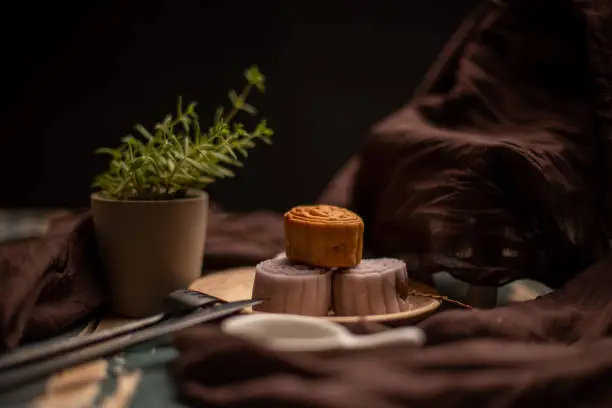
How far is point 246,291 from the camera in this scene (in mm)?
800

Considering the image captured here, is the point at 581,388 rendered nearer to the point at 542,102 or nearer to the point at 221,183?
the point at 542,102

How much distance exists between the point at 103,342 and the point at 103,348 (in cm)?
6

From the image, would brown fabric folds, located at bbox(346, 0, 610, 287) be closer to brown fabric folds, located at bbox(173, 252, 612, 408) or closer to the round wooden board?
the round wooden board

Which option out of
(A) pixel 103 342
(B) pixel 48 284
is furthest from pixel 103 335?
(B) pixel 48 284

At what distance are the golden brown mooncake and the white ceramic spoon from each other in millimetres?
157

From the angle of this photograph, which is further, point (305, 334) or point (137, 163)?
point (137, 163)

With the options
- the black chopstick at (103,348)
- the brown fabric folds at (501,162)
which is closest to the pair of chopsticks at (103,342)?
the black chopstick at (103,348)

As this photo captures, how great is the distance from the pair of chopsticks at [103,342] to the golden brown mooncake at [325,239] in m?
0.08

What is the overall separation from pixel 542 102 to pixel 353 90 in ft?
2.86

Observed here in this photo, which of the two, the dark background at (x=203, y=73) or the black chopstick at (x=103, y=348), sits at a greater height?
the dark background at (x=203, y=73)

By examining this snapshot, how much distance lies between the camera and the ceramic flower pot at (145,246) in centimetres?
76

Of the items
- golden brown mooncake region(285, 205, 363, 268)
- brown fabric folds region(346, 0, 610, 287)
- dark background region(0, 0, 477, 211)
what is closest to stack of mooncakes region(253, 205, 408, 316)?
golden brown mooncake region(285, 205, 363, 268)

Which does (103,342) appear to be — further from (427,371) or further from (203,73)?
(203,73)

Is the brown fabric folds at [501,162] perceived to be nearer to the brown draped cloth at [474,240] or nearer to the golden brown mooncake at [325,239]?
the brown draped cloth at [474,240]
